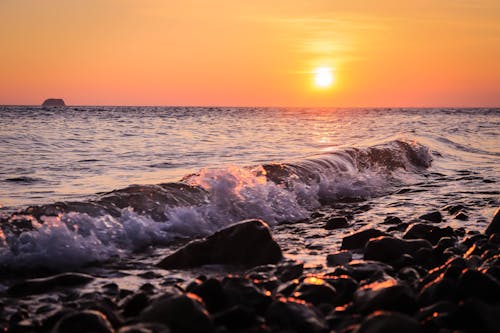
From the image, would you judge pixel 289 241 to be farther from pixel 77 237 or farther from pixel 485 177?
pixel 485 177

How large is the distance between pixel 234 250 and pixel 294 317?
2.09 metres

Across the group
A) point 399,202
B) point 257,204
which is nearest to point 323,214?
point 257,204

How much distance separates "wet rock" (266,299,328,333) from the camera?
327 cm

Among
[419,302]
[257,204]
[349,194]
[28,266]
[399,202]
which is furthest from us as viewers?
[349,194]

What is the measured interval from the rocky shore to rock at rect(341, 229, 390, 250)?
23 millimetres

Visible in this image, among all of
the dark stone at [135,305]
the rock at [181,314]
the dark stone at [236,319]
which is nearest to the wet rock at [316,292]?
the dark stone at [236,319]

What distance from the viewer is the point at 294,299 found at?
3.78 m

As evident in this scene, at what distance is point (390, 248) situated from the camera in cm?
512

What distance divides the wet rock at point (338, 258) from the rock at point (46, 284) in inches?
94.5

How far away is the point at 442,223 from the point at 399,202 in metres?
2.18

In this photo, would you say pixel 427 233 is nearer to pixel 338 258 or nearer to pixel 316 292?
pixel 338 258

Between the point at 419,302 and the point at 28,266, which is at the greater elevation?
the point at 419,302

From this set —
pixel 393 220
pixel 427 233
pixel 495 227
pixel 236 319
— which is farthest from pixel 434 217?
pixel 236 319

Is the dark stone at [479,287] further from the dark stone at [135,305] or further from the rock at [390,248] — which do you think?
the dark stone at [135,305]
